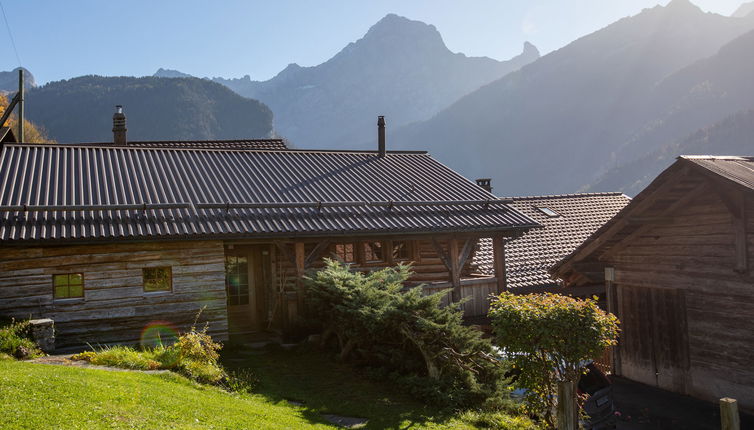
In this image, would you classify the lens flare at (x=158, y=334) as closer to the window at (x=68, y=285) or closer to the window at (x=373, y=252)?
the window at (x=68, y=285)

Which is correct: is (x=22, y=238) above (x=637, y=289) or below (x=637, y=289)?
above

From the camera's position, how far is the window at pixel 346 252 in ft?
54.7

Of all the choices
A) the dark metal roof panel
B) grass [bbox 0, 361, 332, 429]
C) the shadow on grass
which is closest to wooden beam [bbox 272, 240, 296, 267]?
the shadow on grass

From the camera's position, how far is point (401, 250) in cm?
1769

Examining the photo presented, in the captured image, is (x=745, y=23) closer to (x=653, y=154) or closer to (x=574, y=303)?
(x=653, y=154)

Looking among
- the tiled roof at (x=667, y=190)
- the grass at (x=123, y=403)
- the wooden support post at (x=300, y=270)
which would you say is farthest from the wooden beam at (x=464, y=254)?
the grass at (x=123, y=403)

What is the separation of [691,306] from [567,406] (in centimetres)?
487

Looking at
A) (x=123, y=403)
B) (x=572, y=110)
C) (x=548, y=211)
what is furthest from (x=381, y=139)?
(x=572, y=110)

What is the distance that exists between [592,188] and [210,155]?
95.2m

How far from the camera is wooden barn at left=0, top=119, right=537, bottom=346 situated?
42.0 feet

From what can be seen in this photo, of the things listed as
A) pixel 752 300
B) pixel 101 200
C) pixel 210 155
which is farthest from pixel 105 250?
pixel 752 300

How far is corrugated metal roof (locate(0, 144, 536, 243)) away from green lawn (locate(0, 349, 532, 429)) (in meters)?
3.71

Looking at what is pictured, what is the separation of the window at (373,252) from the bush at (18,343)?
869 centimetres

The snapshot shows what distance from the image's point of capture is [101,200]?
45.9ft
